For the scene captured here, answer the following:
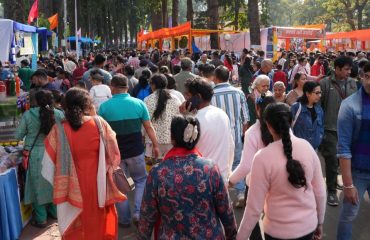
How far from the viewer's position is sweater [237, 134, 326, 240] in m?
2.75

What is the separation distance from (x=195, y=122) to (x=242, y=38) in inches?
974

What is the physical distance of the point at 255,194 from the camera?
2.80 meters

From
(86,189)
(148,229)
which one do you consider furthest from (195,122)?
(86,189)

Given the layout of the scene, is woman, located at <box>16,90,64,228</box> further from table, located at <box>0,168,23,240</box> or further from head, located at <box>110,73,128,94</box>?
head, located at <box>110,73,128,94</box>

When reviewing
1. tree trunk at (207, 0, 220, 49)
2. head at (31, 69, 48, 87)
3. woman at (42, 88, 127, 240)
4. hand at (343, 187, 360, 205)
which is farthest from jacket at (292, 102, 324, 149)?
tree trunk at (207, 0, 220, 49)

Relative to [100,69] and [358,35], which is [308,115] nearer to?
[100,69]

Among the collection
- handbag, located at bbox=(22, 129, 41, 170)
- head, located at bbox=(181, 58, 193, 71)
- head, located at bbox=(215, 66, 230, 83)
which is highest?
head, located at bbox=(181, 58, 193, 71)

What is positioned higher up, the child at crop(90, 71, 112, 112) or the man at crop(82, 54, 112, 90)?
the man at crop(82, 54, 112, 90)

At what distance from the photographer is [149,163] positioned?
6.06 meters

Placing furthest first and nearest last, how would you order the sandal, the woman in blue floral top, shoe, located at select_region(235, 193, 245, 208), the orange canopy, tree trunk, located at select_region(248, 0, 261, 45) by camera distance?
the orange canopy → tree trunk, located at select_region(248, 0, 261, 45) → shoe, located at select_region(235, 193, 245, 208) → the sandal → the woman in blue floral top

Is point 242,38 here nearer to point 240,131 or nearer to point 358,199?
point 240,131

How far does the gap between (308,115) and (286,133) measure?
2665 mm

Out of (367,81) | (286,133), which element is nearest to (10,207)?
(286,133)

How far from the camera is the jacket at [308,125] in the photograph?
5.29 metres
